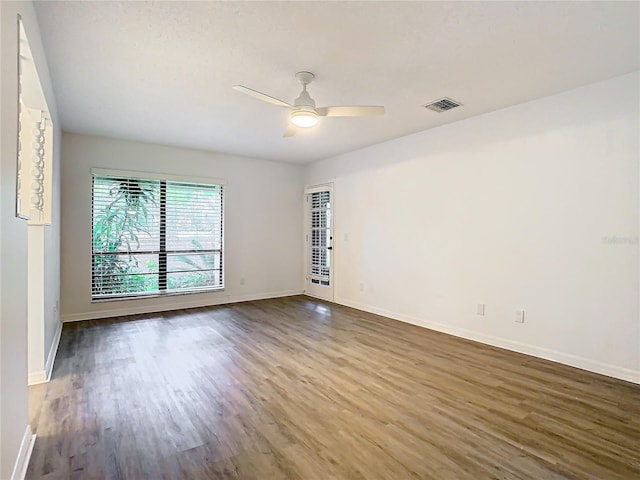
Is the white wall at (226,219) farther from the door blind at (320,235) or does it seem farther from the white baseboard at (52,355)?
the white baseboard at (52,355)

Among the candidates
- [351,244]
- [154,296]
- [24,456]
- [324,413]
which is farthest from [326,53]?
[154,296]

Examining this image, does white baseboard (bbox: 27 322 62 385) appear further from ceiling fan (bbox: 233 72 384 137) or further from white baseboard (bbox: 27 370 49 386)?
ceiling fan (bbox: 233 72 384 137)

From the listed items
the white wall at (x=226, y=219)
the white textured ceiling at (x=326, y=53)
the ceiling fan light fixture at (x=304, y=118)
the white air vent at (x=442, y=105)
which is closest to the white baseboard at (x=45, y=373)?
the white wall at (x=226, y=219)

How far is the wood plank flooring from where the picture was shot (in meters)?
1.83

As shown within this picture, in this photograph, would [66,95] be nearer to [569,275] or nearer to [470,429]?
[470,429]

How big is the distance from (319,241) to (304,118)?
3.86m

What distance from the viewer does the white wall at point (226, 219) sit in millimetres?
4815

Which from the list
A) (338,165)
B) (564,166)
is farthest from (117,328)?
(564,166)

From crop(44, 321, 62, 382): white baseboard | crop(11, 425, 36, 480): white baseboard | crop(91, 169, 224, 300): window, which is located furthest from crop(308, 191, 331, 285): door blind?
crop(11, 425, 36, 480): white baseboard

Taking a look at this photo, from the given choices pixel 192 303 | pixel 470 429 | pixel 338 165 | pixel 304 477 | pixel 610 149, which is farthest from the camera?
pixel 338 165

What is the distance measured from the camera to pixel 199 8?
2.10m

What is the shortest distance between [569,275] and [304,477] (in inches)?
119

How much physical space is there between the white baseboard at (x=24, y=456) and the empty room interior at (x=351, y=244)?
0.07 ft

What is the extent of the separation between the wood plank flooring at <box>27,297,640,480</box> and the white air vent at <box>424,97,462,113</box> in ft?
8.53
